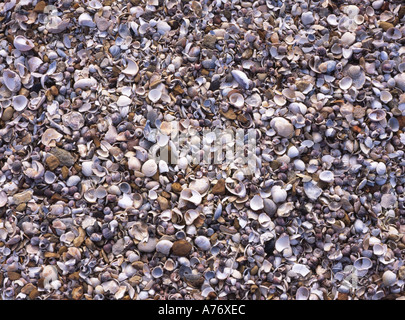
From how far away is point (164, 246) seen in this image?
1.30 m

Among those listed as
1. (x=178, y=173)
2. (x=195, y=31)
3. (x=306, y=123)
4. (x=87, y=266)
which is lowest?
(x=87, y=266)

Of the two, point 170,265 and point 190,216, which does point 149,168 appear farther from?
point 170,265

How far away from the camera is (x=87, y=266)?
4.27ft

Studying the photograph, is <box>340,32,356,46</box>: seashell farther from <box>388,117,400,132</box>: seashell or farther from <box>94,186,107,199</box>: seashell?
<box>94,186,107,199</box>: seashell

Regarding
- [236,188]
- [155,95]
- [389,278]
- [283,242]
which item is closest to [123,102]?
[155,95]

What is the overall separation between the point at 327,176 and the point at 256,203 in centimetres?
27

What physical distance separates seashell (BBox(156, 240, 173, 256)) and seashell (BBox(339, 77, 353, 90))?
826 millimetres

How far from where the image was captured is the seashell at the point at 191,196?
1.33 meters

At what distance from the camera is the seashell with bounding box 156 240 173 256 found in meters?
1.30

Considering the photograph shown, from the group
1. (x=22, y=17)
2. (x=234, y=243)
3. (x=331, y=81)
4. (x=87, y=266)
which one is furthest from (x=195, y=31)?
(x=87, y=266)

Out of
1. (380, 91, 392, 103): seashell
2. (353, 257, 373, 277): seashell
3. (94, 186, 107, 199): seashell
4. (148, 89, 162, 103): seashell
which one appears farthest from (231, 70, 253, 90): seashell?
(353, 257, 373, 277): seashell

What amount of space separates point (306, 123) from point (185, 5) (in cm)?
64

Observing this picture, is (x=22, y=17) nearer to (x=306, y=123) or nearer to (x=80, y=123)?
(x=80, y=123)

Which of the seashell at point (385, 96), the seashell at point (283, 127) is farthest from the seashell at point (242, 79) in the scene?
the seashell at point (385, 96)
